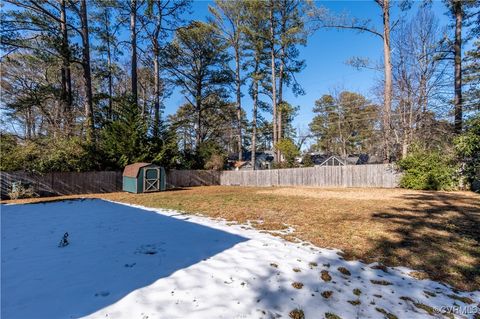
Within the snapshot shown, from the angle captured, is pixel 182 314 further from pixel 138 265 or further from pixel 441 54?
pixel 441 54

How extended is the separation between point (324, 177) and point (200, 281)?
1499 centimetres

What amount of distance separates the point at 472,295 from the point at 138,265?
354 centimetres

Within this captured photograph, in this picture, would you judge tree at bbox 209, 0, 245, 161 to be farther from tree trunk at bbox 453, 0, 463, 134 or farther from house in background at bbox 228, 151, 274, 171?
tree trunk at bbox 453, 0, 463, 134

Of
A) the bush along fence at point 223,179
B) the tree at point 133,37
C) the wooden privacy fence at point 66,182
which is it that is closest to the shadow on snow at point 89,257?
the wooden privacy fence at point 66,182

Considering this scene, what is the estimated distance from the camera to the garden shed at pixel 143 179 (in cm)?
1285

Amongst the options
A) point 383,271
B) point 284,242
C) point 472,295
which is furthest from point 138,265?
point 472,295

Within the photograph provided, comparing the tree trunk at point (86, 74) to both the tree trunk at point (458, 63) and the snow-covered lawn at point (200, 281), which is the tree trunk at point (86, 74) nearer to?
the snow-covered lawn at point (200, 281)

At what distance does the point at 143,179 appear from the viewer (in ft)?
42.5

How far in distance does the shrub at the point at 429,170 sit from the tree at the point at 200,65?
15841 mm

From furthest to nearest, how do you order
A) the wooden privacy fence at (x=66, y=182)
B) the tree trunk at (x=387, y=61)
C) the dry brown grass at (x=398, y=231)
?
1. the tree trunk at (x=387, y=61)
2. the wooden privacy fence at (x=66, y=182)
3. the dry brown grass at (x=398, y=231)

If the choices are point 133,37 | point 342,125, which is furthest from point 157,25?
point 342,125

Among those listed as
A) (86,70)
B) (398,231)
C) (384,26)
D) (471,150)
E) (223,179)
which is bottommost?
(223,179)

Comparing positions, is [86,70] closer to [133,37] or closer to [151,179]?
[133,37]

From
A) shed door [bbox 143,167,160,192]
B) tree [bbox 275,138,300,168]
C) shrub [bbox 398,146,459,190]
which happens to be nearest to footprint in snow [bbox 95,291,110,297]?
shed door [bbox 143,167,160,192]
